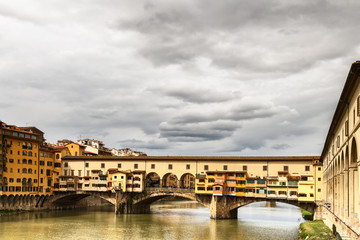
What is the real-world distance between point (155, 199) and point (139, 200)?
14.1 ft

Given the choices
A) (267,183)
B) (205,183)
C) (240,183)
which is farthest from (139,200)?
(267,183)

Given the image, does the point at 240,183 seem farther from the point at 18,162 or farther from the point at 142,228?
the point at 18,162

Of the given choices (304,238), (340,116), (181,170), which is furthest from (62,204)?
(340,116)

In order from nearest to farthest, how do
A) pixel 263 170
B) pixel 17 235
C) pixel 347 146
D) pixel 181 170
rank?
1. pixel 347 146
2. pixel 17 235
3. pixel 263 170
4. pixel 181 170

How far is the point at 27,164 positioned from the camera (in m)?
75.1

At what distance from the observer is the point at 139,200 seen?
73500mm

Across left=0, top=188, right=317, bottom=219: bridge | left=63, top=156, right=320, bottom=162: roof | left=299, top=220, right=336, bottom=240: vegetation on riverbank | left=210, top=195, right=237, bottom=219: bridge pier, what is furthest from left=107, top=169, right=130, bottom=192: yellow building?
left=299, top=220, right=336, bottom=240: vegetation on riverbank

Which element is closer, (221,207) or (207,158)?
(221,207)

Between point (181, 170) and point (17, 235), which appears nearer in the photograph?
point (17, 235)

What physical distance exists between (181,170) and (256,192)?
50.1 ft

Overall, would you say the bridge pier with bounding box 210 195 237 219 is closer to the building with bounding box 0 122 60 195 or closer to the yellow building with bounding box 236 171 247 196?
the yellow building with bounding box 236 171 247 196

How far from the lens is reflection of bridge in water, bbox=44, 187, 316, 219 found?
64.3 m

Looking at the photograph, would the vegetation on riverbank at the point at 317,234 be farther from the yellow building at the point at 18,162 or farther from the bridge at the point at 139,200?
→ the yellow building at the point at 18,162

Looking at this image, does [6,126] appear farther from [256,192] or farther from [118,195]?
[256,192]
